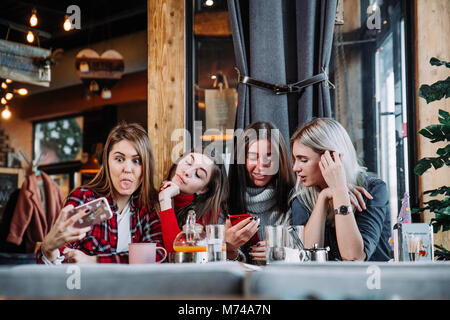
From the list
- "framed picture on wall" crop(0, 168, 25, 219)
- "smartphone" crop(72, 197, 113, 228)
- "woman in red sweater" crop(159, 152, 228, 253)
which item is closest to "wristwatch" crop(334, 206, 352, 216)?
"woman in red sweater" crop(159, 152, 228, 253)

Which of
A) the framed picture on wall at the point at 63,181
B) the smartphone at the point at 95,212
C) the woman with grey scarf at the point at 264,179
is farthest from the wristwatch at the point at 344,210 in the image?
the framed picture on wall at the point at 63,181

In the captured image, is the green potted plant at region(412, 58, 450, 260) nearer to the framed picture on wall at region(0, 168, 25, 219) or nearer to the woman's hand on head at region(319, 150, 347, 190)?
the woman's hand on head at region(319, 150, 347, 190)

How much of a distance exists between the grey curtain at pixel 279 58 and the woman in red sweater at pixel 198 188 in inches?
13.8

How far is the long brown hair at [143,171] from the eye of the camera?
7.42 feet

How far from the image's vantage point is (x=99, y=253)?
7.02 feet

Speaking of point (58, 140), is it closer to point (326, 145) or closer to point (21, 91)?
point (21, 91)

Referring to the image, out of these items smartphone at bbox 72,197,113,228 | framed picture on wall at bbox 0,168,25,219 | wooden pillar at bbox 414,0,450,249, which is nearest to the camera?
smartphone at bbox 72,197,113,228

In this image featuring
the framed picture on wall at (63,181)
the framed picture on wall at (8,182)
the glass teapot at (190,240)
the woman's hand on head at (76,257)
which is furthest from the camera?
the framed picture on wall at (63,181)

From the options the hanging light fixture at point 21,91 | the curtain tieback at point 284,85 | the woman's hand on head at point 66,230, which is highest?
the hanging light fixture at point 21,91

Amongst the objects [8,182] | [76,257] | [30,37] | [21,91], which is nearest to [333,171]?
[76,257]

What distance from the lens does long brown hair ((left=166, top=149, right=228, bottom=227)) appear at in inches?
92.6

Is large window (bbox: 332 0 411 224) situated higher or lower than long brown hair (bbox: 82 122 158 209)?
higher

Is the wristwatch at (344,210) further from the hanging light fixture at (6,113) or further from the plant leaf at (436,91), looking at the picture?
the hanging light fixture at (6,113)
